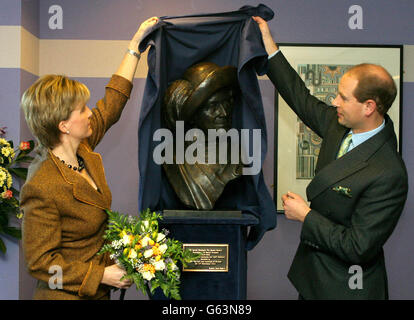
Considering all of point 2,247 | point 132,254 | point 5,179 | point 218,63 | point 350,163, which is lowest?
point 2,247

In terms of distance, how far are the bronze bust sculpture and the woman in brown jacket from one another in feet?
1.85

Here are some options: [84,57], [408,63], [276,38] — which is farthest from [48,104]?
[408,63]

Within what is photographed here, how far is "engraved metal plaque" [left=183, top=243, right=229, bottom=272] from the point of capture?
2.27 m

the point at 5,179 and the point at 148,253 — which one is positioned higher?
the point at 5,179

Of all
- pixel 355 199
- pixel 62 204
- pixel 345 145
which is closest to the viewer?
pixel 62 204

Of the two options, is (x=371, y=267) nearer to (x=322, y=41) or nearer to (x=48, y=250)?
(x=48, y=250)

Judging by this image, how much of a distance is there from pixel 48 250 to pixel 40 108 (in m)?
0.54

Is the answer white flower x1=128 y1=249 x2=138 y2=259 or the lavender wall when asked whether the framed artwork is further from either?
white flower x1=128 y1=249 x2=138 y2=259

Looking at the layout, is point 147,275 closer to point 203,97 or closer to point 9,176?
point 203,97

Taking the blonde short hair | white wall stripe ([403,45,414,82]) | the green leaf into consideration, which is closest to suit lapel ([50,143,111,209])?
the blonde short hair

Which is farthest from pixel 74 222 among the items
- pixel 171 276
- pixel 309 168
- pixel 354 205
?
→ pixel 309 168

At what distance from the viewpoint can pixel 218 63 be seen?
2.57m

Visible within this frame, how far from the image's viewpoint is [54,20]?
11.8 feet

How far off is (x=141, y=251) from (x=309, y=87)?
7.61 ft
